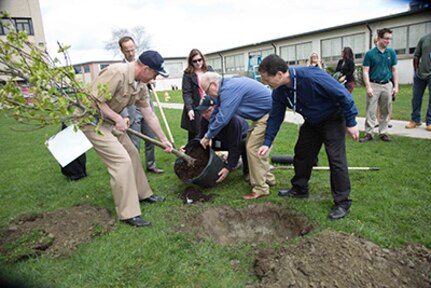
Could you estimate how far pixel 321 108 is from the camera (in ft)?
10.4

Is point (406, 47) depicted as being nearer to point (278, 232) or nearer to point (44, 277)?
point (278, 232)

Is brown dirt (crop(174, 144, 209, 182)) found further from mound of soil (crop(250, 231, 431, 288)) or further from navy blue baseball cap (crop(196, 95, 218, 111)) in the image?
mound of soil (crop(250, 231, 431, 288))

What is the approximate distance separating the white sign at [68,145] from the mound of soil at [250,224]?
1412mm

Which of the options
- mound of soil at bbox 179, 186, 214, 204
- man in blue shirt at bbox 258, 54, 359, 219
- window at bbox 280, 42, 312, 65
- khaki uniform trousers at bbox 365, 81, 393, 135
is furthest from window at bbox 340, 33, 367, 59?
mound of soil at bbox 179, 186, 214, 204

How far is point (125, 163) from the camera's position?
3316 millimetres

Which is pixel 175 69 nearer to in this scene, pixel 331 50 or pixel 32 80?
pixel 331 50

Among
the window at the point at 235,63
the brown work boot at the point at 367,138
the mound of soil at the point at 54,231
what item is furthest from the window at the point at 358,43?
the mound of soil at the point at 54,231

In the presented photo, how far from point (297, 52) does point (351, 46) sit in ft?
14.2

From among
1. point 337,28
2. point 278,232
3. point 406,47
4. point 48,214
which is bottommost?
point 278,232

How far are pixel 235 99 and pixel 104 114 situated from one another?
56.3 inches

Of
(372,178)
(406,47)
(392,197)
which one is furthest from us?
(406,47)

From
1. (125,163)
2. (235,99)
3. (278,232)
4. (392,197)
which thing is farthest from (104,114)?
(392,197)

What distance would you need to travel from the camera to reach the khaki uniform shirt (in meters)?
3.24

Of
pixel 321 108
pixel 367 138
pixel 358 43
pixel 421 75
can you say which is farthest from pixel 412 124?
pixel 358 43
